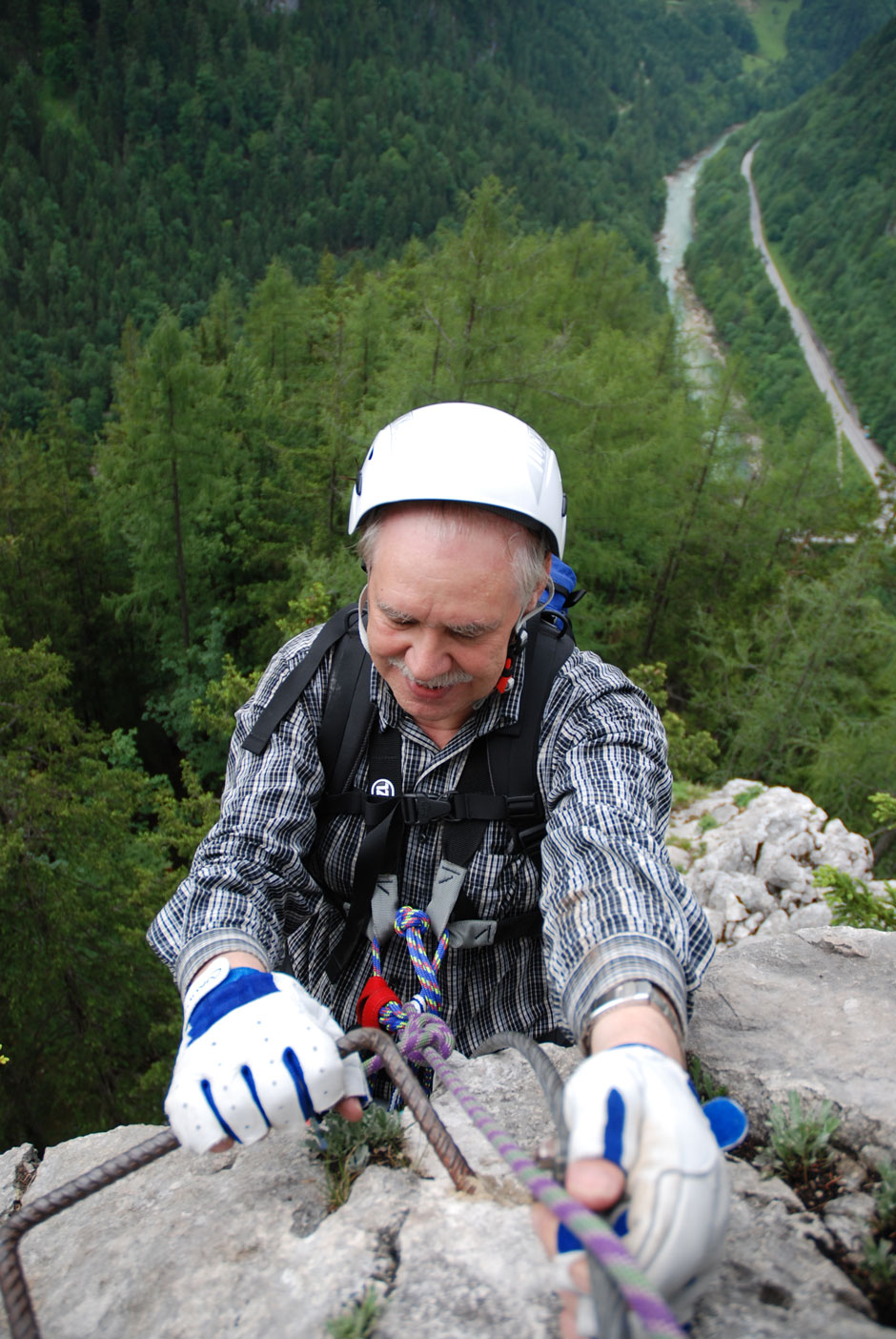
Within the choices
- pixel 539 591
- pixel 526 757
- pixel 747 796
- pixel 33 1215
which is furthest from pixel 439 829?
pixel 747 796

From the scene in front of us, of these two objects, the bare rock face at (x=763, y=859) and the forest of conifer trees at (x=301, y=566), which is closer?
the bare rock face at (x=763, y=859)

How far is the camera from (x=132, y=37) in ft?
442

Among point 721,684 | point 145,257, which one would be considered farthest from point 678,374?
point 145,257

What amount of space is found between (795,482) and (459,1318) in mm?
26553

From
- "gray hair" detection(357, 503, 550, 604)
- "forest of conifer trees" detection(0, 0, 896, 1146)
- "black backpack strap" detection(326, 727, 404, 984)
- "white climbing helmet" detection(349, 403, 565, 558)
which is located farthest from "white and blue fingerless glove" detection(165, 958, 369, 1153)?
"forest of conifer trees" detection(0, 0, 896, 1146)

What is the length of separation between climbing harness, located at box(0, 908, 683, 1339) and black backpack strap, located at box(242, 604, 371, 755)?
72cm

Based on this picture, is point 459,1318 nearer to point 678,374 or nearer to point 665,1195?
point 665,1195

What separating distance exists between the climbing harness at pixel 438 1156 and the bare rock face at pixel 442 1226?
0.44 ft

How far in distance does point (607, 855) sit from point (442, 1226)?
87 centimetres

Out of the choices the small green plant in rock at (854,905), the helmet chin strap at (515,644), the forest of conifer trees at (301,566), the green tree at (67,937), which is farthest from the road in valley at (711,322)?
the helmet chin strap at (515,644)

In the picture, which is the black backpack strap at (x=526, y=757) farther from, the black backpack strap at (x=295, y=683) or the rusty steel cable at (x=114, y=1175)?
the rusty steel cable at (x=114, y=1175)

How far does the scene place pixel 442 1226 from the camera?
1554mm

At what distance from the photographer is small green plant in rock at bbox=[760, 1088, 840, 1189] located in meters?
1.65

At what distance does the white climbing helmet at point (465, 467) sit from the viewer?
2.12m
